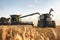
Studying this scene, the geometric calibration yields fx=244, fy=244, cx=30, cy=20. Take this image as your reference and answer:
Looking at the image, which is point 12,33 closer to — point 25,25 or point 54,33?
point 25,25

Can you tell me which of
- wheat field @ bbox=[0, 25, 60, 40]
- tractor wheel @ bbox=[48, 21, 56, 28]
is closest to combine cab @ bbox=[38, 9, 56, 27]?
tractor wheel @ bbox=[48, 21, 56, 28]

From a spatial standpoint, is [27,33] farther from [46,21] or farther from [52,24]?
[52,24]

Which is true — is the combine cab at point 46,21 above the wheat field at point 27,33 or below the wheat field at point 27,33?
above

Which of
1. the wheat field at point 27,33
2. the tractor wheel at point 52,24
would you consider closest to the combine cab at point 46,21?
the tractor wheel at point 52,24

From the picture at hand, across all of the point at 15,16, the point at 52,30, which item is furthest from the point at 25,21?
the point at 52,30

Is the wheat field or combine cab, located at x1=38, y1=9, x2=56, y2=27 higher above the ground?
combine cab, located at x1=38, y1=9, x2=56, y2=27

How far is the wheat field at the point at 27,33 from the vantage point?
17.9 ft

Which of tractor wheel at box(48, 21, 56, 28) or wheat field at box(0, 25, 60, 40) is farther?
tractor wheel at box(48, 21, 56, 28)

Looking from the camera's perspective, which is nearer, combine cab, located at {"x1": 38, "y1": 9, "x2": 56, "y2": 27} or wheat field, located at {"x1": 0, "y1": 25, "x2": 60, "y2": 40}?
wheat field, located at {"x1": 0, "y1": 25, "x2": 60, "y2": 40}

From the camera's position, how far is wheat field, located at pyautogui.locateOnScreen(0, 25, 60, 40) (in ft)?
17.9

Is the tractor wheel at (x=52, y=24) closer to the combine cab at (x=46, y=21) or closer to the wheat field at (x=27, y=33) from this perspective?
the combine cab at (x=46, y=21)

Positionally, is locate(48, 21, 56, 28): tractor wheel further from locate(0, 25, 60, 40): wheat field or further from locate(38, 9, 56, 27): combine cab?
locate(0, 25, 60, 40): wheat field

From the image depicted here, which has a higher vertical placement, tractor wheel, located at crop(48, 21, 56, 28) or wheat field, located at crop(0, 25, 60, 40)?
tractor wheel, located at crop(48, 21, 56, 28)

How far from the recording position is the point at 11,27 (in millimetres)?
5594
